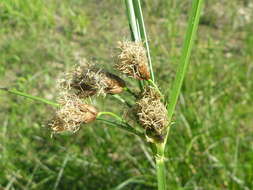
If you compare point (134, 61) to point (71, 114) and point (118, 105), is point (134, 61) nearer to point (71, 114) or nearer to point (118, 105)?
point (71, 114)

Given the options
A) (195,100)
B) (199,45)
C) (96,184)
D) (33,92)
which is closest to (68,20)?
(33,92)

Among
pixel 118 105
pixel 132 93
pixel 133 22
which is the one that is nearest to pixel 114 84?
pixel 132 93

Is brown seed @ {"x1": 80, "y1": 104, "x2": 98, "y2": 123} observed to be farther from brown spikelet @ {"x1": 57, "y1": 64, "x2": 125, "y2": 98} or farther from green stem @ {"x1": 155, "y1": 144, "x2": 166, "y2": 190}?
green stem @ {"x1": 155, "y1": 144, "x2": 166, "y2": 190}

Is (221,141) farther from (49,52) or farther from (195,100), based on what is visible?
(49,52)

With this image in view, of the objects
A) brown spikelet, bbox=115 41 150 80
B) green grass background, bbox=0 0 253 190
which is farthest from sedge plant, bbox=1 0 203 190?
green grass background, bbox=0 0 253 190

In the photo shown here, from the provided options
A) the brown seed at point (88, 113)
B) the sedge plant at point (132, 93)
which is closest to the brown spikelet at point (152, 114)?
the sedge plant at point (132, 93)

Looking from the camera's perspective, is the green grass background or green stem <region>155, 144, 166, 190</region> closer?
green stem <region>155, 144, 166, 190</region>
